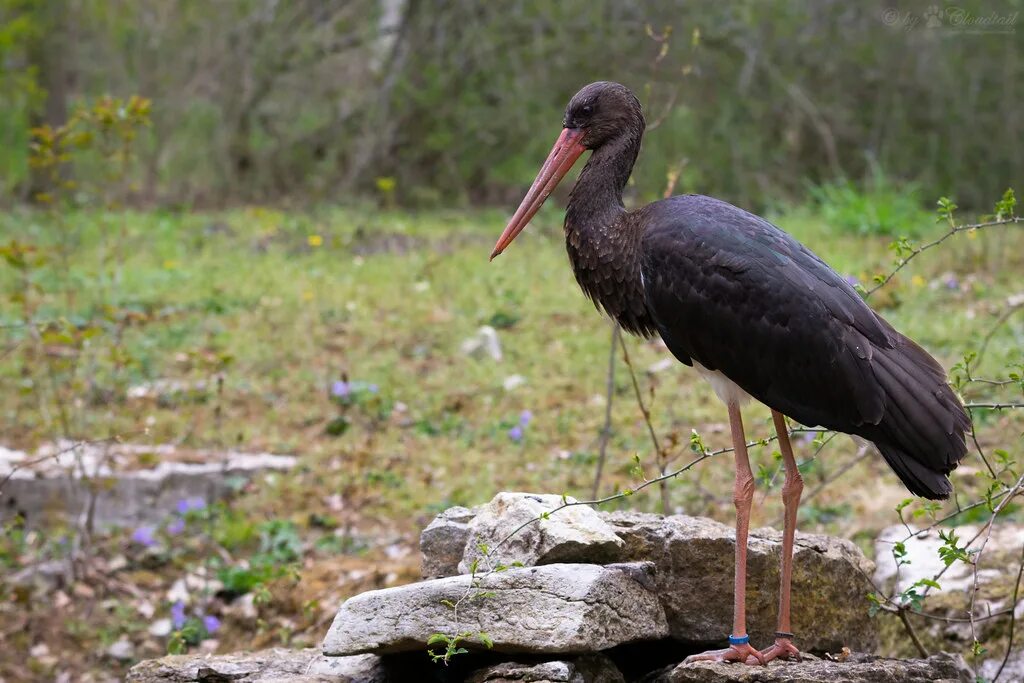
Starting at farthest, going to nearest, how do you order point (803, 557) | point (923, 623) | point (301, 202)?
point (301, 202) → point (923, 623) → point (803, 557)

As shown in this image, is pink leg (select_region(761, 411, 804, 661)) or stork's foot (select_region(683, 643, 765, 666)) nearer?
stork's foot (select_region(683, 643, 765, 666))

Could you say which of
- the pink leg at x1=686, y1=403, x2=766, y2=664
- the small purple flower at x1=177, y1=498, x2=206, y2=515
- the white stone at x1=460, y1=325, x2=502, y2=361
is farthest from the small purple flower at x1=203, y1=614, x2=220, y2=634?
the white stone at x1=460, y1=325, x2=502, y2=361

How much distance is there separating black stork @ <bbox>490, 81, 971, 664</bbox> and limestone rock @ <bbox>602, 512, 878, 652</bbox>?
0.19 metres

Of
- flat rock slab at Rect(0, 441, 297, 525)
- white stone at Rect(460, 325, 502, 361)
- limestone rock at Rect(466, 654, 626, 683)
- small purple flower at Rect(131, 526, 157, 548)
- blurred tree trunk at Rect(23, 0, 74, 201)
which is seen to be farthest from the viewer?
blurred tree trunk at Rect(23, 0, 74, 201)

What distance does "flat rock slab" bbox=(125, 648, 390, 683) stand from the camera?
3488 mm

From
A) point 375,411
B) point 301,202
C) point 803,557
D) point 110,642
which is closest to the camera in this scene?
point 803,557

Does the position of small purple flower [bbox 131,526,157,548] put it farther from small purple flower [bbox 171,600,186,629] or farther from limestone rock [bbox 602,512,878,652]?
limestone rock [bbox 602,512,878,652]

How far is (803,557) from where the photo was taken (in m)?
3.78

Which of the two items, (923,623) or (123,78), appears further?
(123,78)

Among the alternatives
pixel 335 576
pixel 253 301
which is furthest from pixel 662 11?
pixel 335 576

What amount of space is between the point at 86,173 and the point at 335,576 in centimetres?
1005

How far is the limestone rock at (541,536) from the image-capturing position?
3.49 metres

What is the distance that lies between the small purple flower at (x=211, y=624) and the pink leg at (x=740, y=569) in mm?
2443

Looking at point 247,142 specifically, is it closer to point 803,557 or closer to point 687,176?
point 687,176
